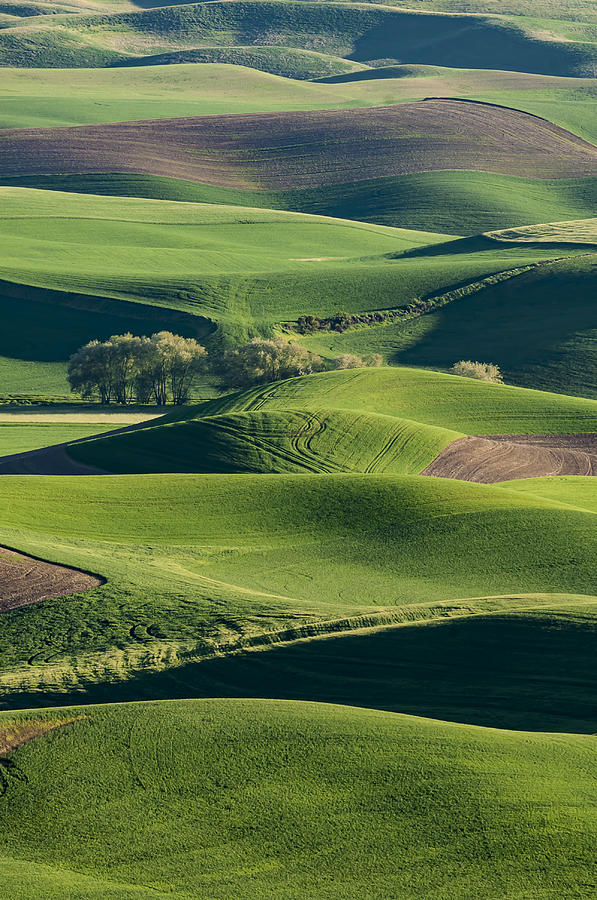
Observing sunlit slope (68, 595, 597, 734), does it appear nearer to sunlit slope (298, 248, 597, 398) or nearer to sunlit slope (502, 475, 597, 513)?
sunlit slope (502, 475, 597, 513)

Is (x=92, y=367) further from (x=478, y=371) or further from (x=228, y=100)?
(x=228, y=100)

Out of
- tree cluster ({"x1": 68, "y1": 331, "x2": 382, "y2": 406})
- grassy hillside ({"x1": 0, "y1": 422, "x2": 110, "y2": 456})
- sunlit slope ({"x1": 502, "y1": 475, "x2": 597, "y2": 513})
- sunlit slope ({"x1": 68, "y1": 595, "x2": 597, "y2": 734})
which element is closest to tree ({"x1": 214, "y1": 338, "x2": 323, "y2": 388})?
tree cluster ({"x1": 68, "y1": 331, "x2": 382, "y2": 406})

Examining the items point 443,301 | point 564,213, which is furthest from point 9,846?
point 564,213

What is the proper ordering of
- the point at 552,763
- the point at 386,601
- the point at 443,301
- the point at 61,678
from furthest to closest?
the point at 443,301
the point at 386,601
the point at 61,678
the point at 552,763

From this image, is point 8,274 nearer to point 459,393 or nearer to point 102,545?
point 459,393

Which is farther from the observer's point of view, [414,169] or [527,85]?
[527,85]

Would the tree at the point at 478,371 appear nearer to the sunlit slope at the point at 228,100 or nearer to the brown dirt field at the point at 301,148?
the brown dirt field at the point at 301,148

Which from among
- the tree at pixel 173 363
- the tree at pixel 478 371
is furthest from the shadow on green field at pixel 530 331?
the tree at pixel 173 363
